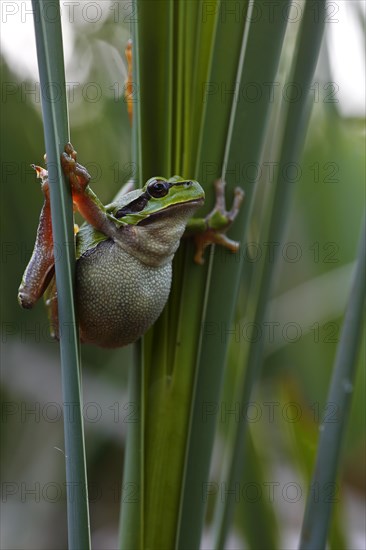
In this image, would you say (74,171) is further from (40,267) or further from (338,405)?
(338,405)

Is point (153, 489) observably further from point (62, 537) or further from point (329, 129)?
point (62, 537)

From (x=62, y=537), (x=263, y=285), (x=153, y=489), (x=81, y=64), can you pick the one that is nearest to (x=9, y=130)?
(x=81, y=64)

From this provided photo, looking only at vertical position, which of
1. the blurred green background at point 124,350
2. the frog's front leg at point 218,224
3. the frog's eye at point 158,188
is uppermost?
the frog's eye at point 158,188

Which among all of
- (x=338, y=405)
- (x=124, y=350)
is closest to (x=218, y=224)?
(x=338, y=405)

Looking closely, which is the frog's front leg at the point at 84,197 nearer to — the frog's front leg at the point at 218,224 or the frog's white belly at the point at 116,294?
the frog's white belly at the point at 116,294

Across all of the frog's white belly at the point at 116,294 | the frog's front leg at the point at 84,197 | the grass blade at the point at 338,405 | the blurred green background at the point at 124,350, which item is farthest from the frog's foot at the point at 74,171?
the blurred green background at the point at 124,350

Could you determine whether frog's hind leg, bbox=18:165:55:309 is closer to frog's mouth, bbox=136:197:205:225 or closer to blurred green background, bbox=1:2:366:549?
frog's mouth, bbox=136:197:205:225
